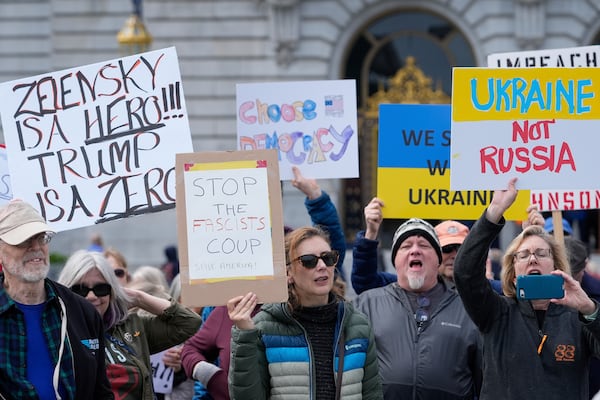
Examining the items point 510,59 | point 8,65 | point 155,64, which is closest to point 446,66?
point 8,65

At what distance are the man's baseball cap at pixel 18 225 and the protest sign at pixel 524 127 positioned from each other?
189 centimetres

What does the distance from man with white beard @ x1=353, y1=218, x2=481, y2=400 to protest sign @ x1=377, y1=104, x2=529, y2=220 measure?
715 millimetres

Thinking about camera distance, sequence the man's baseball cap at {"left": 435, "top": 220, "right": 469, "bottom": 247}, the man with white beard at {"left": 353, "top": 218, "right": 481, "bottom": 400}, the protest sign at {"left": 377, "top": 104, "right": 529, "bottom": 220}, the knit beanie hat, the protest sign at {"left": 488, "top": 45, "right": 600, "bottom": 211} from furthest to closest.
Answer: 1. the protest sign at {"left": 488, "top": 45, "right": 600, "bottom": 211}
2. the protest sign at {"left": 377, "top": 104, "right": 529, "bottom": 220}
3. the man's baseball cap at {"left": 435, "top": 220, "right": 469, "bottom": 247}
4. the knit beanie hat
5. the man with white beard at {"left": 353, "top": 218, "right": 481, "bottom": 400}

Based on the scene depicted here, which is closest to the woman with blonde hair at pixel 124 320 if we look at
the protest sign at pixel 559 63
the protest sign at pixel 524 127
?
the protest sign at pixel 524 127

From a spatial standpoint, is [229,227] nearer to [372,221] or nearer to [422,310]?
[422,310]

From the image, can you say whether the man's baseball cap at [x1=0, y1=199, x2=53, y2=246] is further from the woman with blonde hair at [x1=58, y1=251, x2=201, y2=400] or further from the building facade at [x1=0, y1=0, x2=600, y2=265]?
the building facade at [x1=0, y1=0, x2=600, y2=265]

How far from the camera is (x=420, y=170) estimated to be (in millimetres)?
7070

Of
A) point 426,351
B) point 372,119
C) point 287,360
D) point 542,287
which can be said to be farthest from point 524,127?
point 372,119

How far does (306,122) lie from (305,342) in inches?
85.2

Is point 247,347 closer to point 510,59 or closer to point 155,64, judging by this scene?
point 155,64

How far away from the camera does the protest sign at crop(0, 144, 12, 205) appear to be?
6523mm

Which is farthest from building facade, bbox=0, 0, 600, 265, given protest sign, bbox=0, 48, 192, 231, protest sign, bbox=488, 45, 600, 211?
protest sign, bbox=0, 48, 192, 231

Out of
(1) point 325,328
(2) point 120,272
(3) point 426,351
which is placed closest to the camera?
(1) point 325,328

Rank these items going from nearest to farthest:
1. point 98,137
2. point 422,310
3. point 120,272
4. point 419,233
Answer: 1. point 422,310
2. point 419,233
3. point 98,137
4. point 120,272
